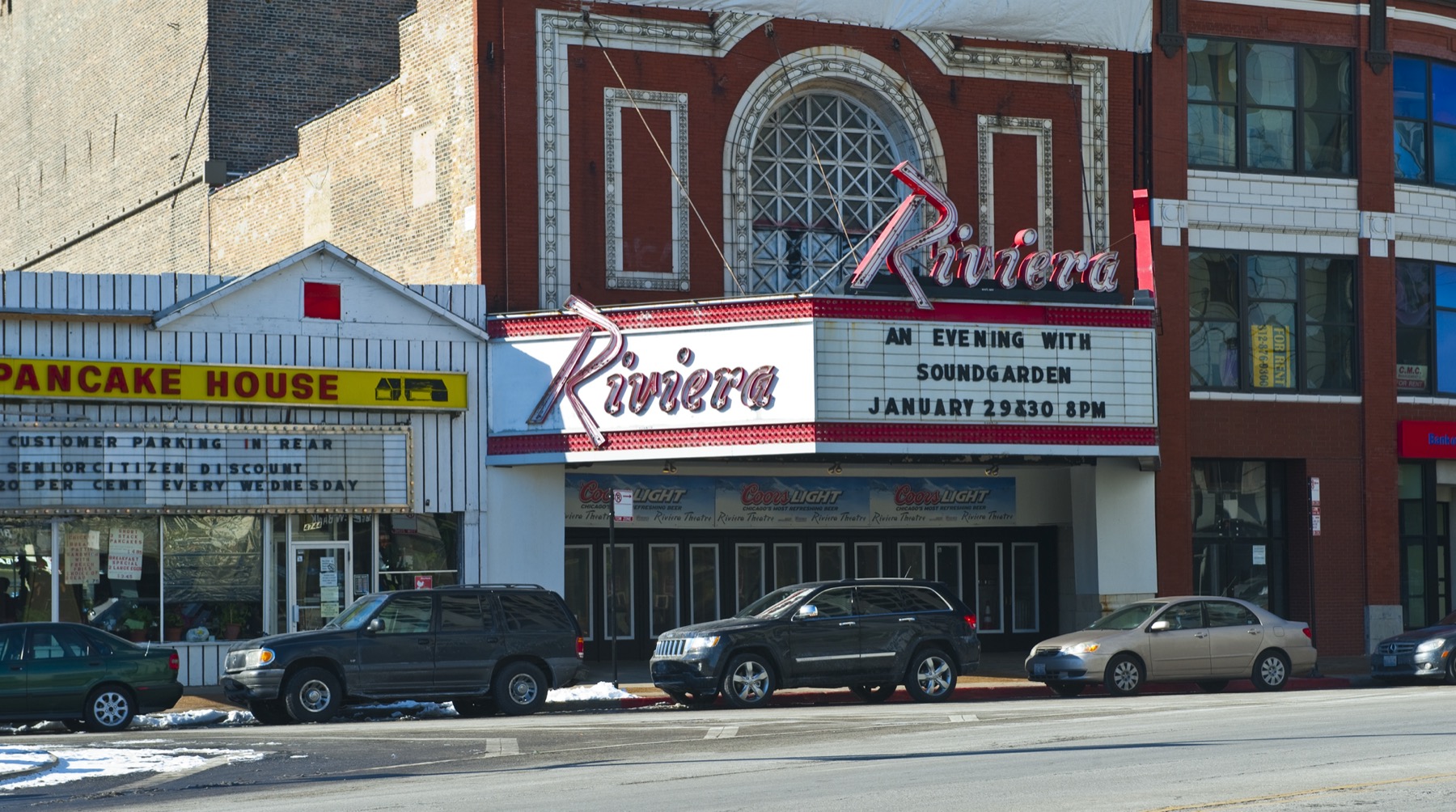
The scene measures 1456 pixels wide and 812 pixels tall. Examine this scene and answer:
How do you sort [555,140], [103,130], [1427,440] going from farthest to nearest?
[103,130] → [1427,440] → [555,140]

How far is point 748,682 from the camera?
78.2ft

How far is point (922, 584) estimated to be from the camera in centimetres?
2523

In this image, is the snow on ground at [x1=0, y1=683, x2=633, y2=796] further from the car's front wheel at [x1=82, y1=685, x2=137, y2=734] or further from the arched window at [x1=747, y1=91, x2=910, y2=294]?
the arched window at [x1=747, y1=91, x2=910, y2=294]

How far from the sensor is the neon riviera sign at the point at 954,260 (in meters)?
27.4

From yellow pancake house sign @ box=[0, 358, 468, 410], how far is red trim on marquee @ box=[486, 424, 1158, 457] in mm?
1523

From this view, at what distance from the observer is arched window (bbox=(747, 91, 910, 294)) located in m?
30.9

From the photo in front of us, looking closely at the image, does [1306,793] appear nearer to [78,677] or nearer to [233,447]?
[78,677]

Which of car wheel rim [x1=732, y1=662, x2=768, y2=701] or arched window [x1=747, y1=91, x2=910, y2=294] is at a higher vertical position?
arched window [x1=747, y1=91, x2=910, y2=294]

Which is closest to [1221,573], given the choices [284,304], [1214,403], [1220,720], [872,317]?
[1214,403]

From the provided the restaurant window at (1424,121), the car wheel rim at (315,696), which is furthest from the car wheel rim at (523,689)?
the restaurant window at (1424,121)

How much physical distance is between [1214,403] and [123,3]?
26.3 m

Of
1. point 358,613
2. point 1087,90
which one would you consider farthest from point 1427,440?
point 358,613

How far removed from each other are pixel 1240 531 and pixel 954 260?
946 cm

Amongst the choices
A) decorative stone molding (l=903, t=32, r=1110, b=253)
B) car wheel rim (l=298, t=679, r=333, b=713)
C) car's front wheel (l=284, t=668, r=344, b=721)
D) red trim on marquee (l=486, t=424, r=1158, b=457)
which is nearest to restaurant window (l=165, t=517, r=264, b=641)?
red trim on marquee (l=486, t=424, r=1158, b=457)
